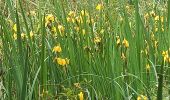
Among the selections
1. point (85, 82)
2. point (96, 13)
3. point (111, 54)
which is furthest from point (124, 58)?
point (96, 13)

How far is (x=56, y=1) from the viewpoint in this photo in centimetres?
206

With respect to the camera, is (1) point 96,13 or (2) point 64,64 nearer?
(2) point 64,64

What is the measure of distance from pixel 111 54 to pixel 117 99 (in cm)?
25

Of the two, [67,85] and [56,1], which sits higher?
[56,1]

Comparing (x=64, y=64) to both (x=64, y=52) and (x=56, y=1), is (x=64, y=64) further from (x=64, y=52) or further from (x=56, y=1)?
(x=56, y=1)

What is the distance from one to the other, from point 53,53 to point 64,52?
6 cm

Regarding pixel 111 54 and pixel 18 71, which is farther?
pixel 111 54

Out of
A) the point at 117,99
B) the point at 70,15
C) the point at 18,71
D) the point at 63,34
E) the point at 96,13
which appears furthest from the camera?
the point at 96,13

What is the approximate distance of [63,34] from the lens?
2.02 meters

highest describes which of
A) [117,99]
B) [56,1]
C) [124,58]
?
[56,1]

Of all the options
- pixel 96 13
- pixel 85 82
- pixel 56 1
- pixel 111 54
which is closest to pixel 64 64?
pixel 85 82

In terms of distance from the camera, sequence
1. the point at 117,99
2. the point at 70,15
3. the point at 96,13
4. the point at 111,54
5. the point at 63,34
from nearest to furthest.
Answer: the point at 117,99 → the point at 111,54 → the point at 63,34 → the point at 70,15 → the point at 96,13

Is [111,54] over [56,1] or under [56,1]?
under

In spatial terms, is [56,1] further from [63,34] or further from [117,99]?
[117,99]
